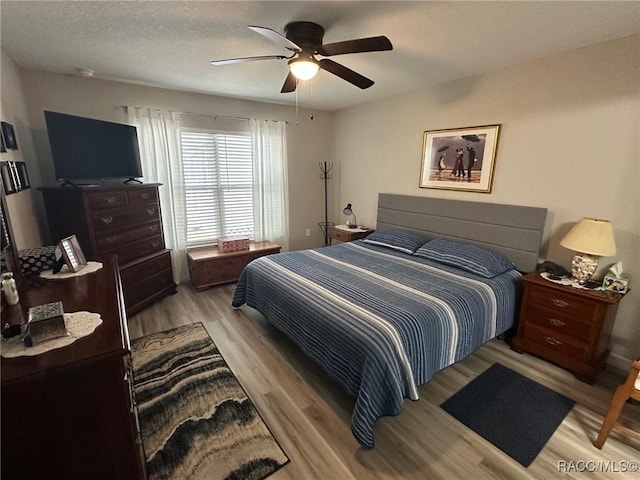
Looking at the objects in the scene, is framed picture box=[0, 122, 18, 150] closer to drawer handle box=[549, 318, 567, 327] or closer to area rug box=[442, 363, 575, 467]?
area rug box=[442, 363, 575, 467]

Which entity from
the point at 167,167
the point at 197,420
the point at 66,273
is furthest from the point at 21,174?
the point at 197,420

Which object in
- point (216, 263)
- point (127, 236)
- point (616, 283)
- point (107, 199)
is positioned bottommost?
point (216, 263)

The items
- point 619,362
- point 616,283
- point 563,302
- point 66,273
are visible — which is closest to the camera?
point 66,273

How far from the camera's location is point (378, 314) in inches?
76.4

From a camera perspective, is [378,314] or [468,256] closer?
[378,314]

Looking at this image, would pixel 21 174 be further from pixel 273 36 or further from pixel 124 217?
pixel 273 36

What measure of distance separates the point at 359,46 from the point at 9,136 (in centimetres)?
270

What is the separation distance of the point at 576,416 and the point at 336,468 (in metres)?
1.63

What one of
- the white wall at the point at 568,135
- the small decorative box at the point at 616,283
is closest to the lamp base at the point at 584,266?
the small decorative box at the point at 616,283

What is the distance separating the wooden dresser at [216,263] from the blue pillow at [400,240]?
148cm

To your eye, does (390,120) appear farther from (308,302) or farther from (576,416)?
(576,416)

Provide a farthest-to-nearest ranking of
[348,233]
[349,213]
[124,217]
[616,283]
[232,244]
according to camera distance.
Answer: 1. [349,213]
2. [348,233]
3. [232,244]
4. [124,217]
5. [616,283]

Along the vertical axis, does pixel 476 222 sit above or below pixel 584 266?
above

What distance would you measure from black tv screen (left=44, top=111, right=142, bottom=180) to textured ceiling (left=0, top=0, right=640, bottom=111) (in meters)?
0.52
